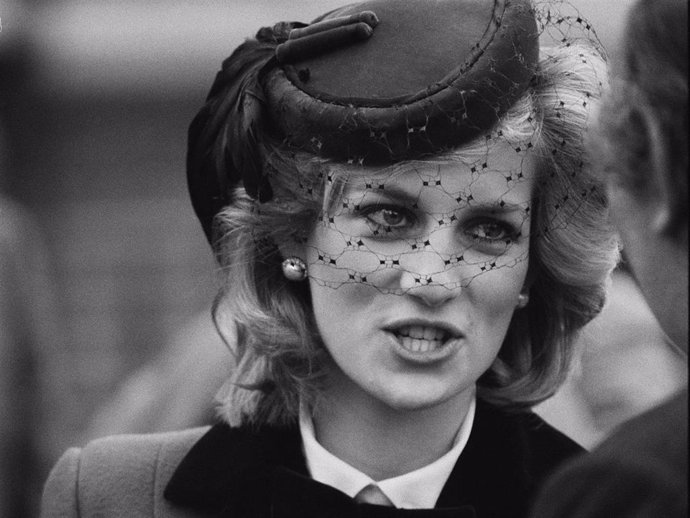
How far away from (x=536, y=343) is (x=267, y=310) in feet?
2.09

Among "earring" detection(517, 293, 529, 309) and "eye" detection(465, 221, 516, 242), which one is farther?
"earring" detection(517, 293, 529, 309)

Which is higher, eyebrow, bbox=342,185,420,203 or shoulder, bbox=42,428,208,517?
eyebrow, bbox=342,185,420,203

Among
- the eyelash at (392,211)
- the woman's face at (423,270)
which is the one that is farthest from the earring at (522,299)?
the eyelash at (392,211)

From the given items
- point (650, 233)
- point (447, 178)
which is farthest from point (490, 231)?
point (650, 233)

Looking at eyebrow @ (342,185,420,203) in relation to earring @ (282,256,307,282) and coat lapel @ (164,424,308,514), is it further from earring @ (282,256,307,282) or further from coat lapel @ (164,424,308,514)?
coat lapel @ (164,424,308,514)

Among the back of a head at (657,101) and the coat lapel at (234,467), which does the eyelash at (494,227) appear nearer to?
the coat lapel at (234,467)

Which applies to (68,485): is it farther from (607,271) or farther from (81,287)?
(81,287)

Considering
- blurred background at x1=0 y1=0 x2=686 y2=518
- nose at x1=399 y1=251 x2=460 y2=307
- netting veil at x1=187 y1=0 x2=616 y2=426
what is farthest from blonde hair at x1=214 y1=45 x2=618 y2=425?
blurred background at x1=0 y1=0 x2=686 y2=518

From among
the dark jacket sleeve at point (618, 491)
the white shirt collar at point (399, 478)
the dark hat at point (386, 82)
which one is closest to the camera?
the dark jacket sleeve at point (618, 491)

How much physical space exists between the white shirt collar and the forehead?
572 mm

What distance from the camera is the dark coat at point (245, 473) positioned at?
295 centimetres

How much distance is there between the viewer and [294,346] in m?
3.05

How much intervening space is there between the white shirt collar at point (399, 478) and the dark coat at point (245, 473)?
0.03 metres

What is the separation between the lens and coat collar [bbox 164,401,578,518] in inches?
117
